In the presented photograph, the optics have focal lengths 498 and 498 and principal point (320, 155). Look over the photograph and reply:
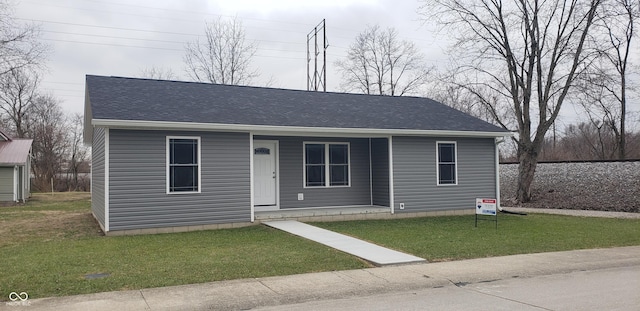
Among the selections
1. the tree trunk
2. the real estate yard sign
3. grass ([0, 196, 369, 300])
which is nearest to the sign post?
the real estate yard sign

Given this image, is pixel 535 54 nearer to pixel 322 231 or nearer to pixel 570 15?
pixel 570 15

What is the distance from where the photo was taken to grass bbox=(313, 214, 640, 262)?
9.44 m

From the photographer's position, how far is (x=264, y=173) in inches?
571

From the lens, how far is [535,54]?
20.8 meters

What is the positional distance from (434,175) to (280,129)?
5.22 metres

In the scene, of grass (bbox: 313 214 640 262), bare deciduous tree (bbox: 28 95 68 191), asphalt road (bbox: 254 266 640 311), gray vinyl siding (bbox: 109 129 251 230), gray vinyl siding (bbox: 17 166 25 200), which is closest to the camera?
asphalt road (bbox: 254 266 640 311)

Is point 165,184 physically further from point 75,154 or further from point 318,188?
point 75,154

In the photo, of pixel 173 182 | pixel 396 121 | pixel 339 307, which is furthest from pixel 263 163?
pixel 339 307

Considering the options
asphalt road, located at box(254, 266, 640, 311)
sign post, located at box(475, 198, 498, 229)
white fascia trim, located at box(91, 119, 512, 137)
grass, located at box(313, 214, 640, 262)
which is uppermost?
Answer: white fascia trim, located at box(91, 119, 512, 137)

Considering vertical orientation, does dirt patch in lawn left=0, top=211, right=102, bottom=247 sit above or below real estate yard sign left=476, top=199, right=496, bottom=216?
below

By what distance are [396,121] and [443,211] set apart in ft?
10.3

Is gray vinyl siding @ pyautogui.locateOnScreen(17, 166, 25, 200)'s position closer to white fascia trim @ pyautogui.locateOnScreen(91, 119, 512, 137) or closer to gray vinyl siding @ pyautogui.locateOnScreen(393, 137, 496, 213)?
white fascia trim @ pyautogui.locateOnScreen(91, 119, 512, 137)

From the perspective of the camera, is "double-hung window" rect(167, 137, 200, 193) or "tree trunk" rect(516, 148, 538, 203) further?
"tree trunk" rect(516, 148, 538, 203)

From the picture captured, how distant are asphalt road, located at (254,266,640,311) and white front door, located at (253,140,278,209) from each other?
8449 mm
